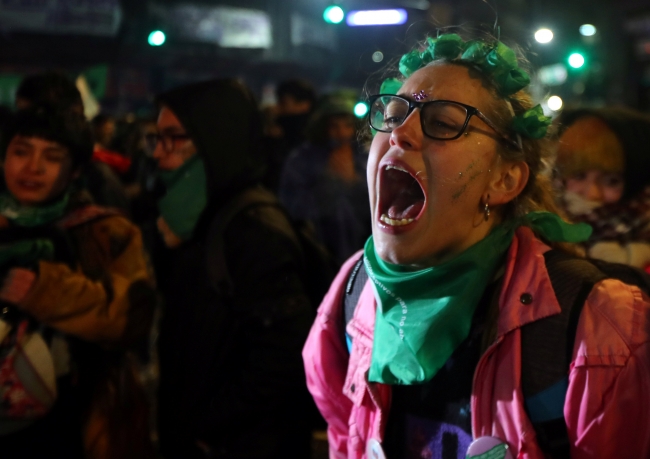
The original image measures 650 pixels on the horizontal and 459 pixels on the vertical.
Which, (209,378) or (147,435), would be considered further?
(147,435)

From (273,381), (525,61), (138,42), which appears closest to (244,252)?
(273,381)

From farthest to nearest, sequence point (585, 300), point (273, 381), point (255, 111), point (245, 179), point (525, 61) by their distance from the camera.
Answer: point (255, 111)
point (245, 179)
point (273, 381)
point (525, 61)
point (585, 300)

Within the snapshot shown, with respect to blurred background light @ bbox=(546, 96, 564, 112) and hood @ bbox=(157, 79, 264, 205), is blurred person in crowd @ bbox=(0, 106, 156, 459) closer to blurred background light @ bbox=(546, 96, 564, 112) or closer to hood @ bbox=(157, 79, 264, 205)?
hood @ bbox=(157, 79, 264, 205)

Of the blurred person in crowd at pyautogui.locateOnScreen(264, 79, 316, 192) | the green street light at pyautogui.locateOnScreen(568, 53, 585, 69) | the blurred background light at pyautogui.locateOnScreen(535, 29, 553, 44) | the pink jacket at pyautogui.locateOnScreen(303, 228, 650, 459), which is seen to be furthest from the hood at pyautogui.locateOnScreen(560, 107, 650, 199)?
the blurred background light at pyautogui.locateOnScreen(535, 29, 553, 44)

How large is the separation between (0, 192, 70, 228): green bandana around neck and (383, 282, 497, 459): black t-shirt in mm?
1839

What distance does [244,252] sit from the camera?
2559mm

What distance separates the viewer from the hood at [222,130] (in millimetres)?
2811

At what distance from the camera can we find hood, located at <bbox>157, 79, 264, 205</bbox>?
2.81m

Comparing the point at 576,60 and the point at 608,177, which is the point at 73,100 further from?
the point at 576,60

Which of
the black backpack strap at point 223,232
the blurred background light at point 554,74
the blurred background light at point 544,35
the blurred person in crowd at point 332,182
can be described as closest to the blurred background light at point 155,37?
the blurred person in crowd at point 332,182

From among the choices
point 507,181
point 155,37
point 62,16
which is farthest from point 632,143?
point 62,16

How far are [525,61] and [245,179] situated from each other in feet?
4.33

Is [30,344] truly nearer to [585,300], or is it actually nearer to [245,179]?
[245,179]

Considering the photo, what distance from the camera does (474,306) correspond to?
1.68 metres
